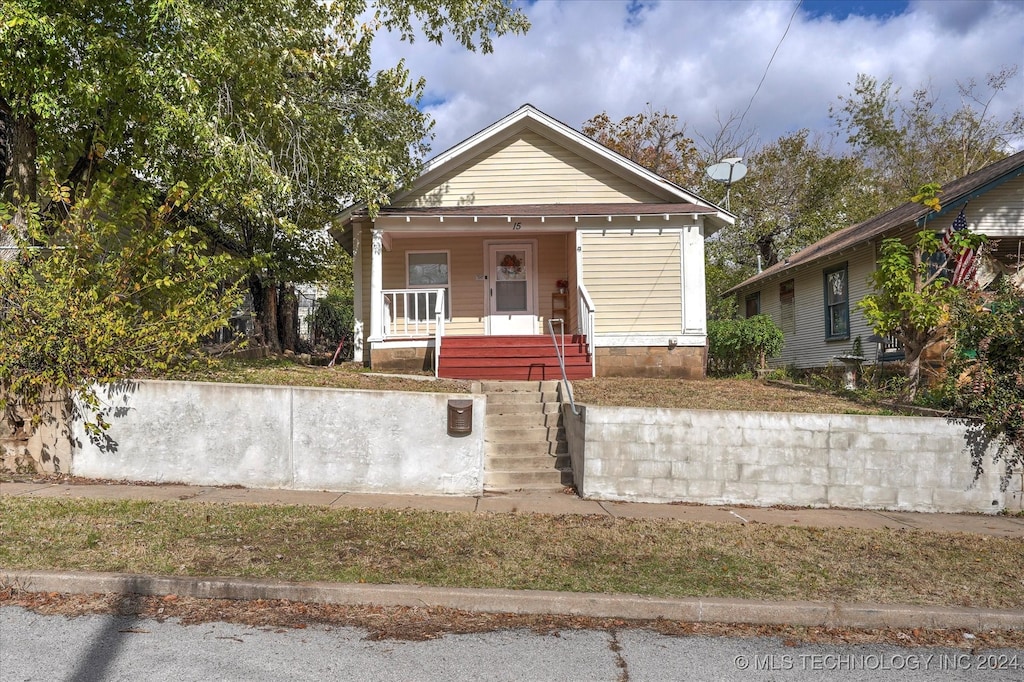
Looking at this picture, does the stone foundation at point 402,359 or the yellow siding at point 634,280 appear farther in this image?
the yellow siding at point 634,280

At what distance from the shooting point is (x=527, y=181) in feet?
47.5

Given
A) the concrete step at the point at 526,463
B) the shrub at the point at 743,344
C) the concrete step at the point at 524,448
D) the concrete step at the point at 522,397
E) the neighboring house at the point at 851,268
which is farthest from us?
the shrub at the point at 743,344

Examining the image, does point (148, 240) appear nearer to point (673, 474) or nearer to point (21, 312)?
point (21, 312)

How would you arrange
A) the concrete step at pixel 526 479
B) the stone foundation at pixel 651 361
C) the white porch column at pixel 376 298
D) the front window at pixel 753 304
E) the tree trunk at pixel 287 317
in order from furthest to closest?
the front window at pixel 753 304 < the tree trunk at pixel 287 317 < the stone foundation at pixel 651 361 < the white porch column at pixel 376 298 < the concrete step at pixel 526 479

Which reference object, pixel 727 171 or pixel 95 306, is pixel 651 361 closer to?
pixel 727 171

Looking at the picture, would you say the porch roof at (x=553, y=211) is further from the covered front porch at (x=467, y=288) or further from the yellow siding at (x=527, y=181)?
the yellow siding at (x=527, y=181)

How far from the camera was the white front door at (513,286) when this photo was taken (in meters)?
14.6

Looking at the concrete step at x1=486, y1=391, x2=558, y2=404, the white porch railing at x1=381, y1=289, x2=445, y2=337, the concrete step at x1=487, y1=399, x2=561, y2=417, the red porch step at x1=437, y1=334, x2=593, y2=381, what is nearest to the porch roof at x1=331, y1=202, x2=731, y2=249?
the white porch railing at x1=381, y1=289, x2=445, y2=337

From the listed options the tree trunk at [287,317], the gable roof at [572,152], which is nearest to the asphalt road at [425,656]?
the gable roof at [572,152]

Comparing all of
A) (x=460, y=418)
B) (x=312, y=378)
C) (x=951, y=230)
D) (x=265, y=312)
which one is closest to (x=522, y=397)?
(x=460, y=418)

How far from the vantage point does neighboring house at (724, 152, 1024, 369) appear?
13.5 metres

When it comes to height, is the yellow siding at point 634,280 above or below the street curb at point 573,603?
above

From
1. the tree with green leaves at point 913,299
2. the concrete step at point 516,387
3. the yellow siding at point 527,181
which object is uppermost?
the yellow siding at point 527,181

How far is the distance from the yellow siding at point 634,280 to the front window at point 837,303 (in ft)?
18.5
